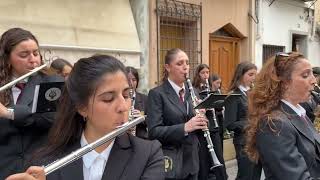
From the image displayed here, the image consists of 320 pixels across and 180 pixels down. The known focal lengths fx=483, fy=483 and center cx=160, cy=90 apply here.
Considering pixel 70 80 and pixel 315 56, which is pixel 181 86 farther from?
pixel 315 56

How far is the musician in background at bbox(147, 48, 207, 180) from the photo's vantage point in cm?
425

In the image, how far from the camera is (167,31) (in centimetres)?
970

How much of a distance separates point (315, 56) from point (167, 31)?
24.9ft

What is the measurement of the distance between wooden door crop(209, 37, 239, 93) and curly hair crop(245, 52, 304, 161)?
25.9ft

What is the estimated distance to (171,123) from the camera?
4.44 m

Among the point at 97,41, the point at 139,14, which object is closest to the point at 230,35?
the point at 139,14

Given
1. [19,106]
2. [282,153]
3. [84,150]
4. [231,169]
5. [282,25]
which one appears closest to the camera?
[84,150]

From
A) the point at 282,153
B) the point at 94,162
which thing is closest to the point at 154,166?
the point at 94,162

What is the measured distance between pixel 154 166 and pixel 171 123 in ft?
7.84

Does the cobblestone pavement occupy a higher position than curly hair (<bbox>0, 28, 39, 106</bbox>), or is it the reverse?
curly hair (<bbox>0, 28, 39, 106</bbox>)

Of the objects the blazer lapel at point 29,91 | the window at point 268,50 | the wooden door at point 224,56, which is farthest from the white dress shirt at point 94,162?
the window at point 268,50

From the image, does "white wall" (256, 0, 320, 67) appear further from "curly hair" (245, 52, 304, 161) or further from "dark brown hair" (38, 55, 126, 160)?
"dark brown hair" (38, 55, 126, 160)

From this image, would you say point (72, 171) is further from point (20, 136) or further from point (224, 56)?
point (224, 56)

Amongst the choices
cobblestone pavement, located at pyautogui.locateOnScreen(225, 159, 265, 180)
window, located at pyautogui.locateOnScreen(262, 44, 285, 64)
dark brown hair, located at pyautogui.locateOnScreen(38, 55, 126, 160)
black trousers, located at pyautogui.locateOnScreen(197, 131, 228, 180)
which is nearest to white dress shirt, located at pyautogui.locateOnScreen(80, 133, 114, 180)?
dark brown hair, located at pyautogui.locateOnScreen(38, 55, 126, 160)
